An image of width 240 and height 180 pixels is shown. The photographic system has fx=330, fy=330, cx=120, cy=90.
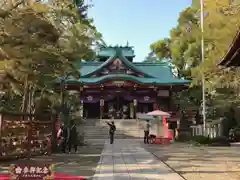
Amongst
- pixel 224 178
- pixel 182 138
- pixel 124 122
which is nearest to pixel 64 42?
pixel 224 178

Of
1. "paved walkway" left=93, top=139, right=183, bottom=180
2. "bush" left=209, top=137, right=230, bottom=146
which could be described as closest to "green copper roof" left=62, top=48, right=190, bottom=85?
"bush" left=209, top=137, right=230, bottom=146

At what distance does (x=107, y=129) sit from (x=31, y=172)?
22165mm

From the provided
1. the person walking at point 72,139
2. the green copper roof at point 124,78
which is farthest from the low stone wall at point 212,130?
the person walking at point 72,139

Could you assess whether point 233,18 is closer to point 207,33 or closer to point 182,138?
point 207,33

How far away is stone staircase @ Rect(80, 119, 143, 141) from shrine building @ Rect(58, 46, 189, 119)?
4.27 m

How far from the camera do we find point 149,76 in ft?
120

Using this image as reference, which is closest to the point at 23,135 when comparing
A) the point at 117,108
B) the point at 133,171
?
the point at 133,171

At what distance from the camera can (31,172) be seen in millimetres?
6387

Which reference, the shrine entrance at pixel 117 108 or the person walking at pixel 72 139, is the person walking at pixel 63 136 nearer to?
the person walking at pixel 72 139

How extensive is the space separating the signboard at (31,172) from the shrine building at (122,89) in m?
27.4

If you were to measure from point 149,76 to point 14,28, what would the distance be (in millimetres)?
27032

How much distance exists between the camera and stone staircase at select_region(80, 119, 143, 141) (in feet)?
88.0

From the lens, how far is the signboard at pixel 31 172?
638 cm

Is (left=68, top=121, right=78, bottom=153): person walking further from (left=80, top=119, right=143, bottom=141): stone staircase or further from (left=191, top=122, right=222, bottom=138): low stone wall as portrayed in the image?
(left=191, top=122, right=222, bottom=138): low stone wall
